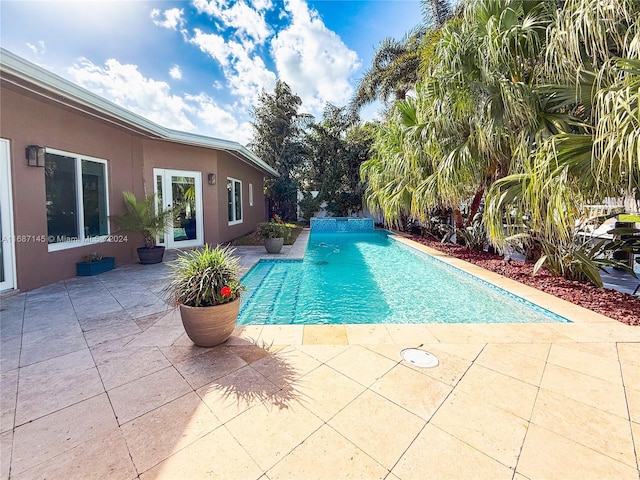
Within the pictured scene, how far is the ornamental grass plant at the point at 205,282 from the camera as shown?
2.97 meters

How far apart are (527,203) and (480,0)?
371cm

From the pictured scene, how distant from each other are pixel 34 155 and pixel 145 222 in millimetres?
2325

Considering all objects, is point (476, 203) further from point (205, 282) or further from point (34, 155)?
point (34, 155)

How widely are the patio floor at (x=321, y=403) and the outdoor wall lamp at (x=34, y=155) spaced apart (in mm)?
3148

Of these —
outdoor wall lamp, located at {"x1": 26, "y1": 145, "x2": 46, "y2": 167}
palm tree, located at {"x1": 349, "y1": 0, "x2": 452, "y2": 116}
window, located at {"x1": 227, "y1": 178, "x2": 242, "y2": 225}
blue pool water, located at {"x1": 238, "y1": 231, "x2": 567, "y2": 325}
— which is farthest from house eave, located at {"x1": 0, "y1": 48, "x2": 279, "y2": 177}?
palm tree, located at {"x1": 349, "y1": 0, "x2": 452, "y2": 116}

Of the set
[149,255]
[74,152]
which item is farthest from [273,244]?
[74,152]

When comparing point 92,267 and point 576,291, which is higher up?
point 92,267

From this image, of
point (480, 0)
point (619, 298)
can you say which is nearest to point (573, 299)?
point (619, 298)

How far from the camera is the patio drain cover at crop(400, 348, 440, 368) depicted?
2.78m

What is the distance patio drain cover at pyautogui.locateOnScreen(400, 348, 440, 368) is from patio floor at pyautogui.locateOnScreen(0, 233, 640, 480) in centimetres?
8

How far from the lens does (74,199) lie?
6.28m

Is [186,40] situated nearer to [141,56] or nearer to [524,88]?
[141,56]

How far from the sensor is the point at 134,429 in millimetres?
1978

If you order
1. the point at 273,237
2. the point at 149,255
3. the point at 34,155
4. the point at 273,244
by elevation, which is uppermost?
the point at 34,155
